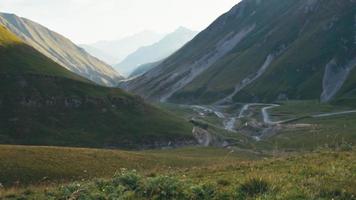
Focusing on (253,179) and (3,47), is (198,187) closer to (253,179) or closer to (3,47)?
(253,179)

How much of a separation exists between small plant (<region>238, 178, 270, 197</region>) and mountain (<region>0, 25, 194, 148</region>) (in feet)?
281

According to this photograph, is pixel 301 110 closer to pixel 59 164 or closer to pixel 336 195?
pixel 59 164

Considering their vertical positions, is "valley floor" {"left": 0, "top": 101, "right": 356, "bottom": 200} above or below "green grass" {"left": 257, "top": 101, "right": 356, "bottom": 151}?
below

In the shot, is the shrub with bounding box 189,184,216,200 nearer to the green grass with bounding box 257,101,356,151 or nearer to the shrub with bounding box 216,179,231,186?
the shrub with bounding box 216,179,231,186

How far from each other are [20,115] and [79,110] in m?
14.9

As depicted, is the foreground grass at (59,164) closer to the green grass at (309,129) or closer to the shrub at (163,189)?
the green grass at (309,129)

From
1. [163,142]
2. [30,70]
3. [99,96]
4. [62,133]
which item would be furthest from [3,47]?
[163,142]

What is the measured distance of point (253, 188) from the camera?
1689cm

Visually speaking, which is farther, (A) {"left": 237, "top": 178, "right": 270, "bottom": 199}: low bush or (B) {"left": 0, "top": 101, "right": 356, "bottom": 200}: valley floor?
(B) {"left": 0, "top": 101, "right": 356, "bottom": 200}: valley floor

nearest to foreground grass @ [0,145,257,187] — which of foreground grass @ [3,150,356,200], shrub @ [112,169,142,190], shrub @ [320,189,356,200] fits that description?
shrub @ [112,169,142,190]

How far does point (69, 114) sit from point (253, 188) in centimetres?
10079

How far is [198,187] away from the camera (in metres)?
17.6

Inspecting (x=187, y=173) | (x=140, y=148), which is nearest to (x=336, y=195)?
(x=187, y=173)

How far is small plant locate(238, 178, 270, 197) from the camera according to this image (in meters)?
16.6
